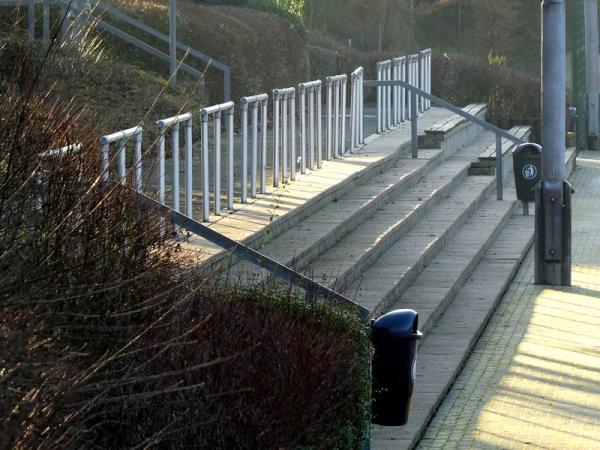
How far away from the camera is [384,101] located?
813 inches

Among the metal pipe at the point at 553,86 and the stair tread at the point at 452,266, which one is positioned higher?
the metal pipe at the point at 553,86

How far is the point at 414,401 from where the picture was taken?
8.89 m

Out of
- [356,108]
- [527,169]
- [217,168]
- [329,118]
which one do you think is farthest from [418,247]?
[356,108]

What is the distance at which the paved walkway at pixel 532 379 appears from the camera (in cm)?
830

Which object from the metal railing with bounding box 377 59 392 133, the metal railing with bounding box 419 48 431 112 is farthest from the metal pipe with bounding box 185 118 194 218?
the metal railing with bounding box 419 48 431 112

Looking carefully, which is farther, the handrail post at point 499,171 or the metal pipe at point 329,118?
the handrail post at point 499,171

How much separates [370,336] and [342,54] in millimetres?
24387

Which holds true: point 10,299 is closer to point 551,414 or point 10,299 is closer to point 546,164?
point 551,414

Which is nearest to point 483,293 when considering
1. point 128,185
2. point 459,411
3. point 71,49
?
point 459,411

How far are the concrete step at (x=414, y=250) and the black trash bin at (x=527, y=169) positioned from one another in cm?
A: 50

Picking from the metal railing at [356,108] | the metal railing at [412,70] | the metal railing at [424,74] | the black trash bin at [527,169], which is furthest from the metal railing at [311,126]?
the metal railing at [424,74]

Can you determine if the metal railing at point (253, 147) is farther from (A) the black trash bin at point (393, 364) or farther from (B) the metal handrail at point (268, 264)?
(A) the black trash bin at point (393, 364)

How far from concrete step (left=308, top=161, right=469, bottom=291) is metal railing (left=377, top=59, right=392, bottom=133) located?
1.99m

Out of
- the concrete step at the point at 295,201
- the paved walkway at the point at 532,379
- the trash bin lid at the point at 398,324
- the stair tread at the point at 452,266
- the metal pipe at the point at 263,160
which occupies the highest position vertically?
the metal pipe at the point at 263,160
